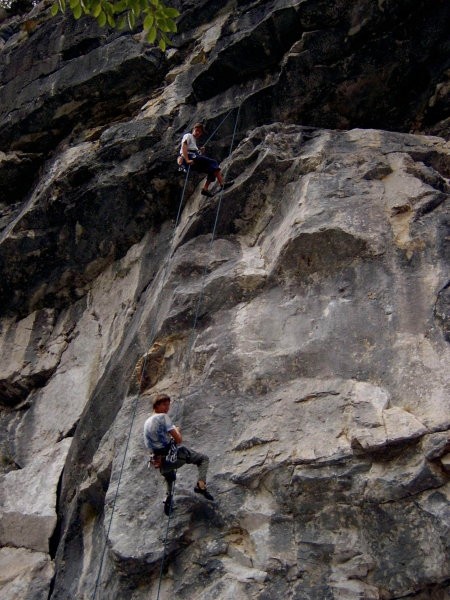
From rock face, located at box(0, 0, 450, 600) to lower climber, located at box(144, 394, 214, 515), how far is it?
214mm

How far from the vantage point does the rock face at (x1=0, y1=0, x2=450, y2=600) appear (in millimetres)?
7457

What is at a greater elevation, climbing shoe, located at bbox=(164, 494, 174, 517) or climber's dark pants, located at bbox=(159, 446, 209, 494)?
climber's dark pants, located at bbox=(159, 446, 209, 494)

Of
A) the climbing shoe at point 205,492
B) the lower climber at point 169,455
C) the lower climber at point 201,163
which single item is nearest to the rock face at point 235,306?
the climbing shoe at point 205,492

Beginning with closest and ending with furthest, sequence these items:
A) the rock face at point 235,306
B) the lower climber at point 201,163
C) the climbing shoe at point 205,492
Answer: the rock face at point 235,306, the climbing shoe at point 205,492, the lower climber at point 201,163

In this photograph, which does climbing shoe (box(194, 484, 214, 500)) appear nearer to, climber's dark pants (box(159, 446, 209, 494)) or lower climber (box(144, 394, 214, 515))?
lower climber (box(144, 394, 214, 515))

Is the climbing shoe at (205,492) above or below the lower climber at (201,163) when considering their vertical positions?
below

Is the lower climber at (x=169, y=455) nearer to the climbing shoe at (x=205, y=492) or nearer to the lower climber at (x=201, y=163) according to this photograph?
the climbing shoe at (x=205, y=492)

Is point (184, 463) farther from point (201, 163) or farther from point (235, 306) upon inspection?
point (201, 163)

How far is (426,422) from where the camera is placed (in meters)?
7.50

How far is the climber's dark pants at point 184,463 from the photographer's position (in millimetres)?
7957

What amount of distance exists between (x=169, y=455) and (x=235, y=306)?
272 centimetres

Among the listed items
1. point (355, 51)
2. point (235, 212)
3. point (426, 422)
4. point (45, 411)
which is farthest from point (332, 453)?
point (355, 51)

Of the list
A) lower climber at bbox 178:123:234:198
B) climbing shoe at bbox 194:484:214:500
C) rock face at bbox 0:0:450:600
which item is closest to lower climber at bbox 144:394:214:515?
climbing shoe at bbox 194:484:214:500

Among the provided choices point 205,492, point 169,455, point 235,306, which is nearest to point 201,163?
point 235,306
